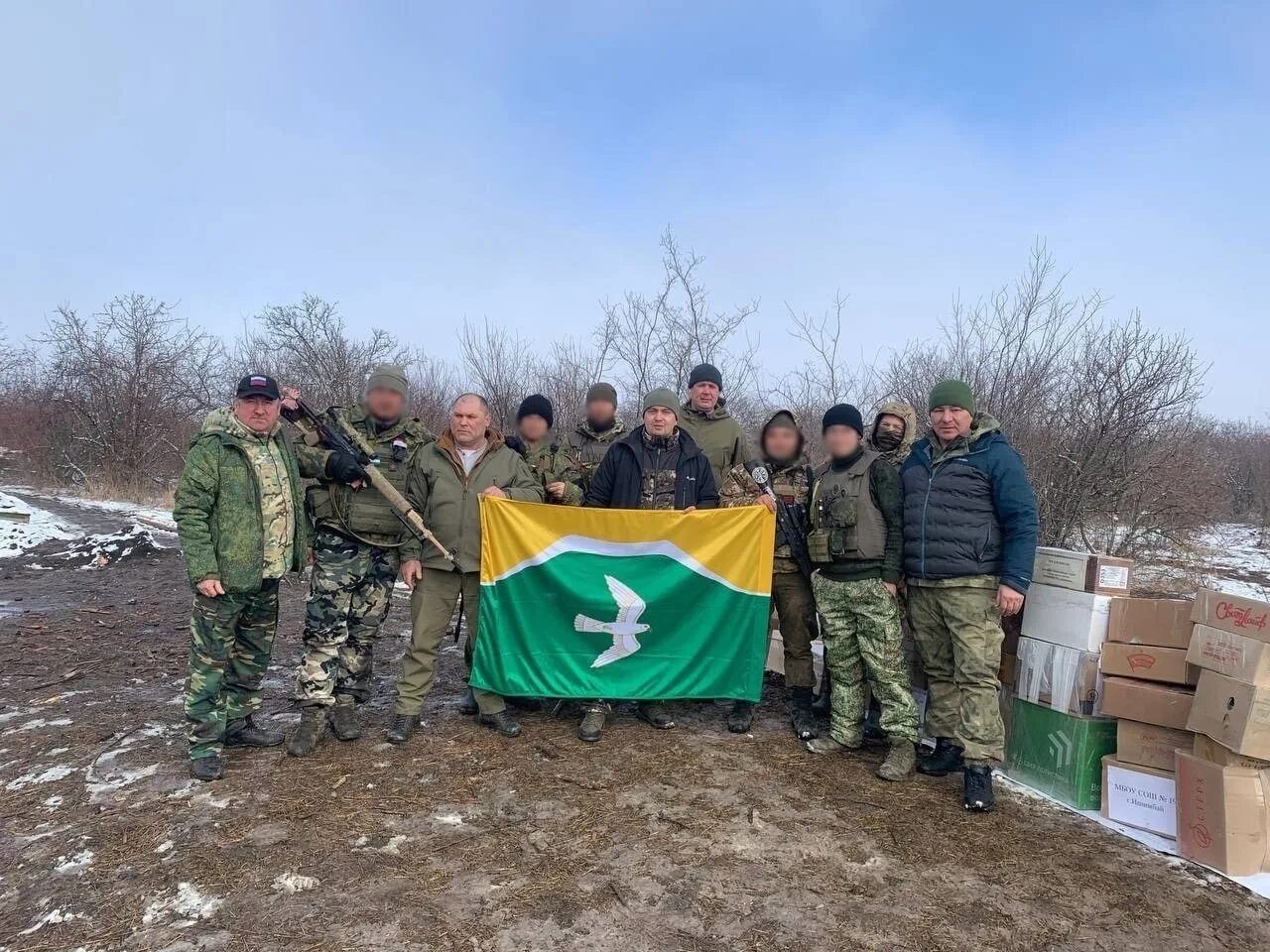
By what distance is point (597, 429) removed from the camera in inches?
255

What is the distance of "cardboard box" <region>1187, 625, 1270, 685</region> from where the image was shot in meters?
3.32

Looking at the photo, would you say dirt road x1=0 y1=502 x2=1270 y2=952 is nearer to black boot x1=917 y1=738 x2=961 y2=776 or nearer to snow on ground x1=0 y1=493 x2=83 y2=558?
black boot x1=917 y1=738 x2=961 y2=776

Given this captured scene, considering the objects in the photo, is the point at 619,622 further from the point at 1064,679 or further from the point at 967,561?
the point at 1064,679

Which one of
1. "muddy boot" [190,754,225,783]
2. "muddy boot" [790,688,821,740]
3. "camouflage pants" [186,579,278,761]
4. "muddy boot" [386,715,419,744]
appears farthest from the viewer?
"muddy boot" [790,688,821,740]

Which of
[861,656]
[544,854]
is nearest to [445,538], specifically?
[544,854]

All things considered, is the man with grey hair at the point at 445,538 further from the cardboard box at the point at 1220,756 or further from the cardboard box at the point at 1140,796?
the cardboard box at the point at 1220,756

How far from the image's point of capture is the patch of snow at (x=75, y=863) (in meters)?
3.15

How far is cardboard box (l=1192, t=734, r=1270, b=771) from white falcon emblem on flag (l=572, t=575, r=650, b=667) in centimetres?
309

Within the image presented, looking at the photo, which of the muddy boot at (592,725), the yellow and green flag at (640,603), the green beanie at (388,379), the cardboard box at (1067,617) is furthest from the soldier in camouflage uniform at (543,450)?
the cardboard box at (1067,617)

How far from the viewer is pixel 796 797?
405 cm

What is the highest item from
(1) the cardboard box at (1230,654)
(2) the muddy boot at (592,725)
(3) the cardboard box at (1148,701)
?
(1) the cardboard box at (1230,654)

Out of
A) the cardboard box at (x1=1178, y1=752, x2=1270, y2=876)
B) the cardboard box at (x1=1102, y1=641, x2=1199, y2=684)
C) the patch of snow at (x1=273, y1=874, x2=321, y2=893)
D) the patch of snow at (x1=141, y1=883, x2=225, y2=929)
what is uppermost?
the cardboard box at (x1=1102, y1=641, x2=1199, y2=684)

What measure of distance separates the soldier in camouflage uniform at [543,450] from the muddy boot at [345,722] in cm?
202

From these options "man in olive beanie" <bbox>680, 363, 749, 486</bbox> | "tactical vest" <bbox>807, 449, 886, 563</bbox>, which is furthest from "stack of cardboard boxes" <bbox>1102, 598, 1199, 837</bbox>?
"man in olive beanie" <bbox>680, 363, 749, 486</bbox>
